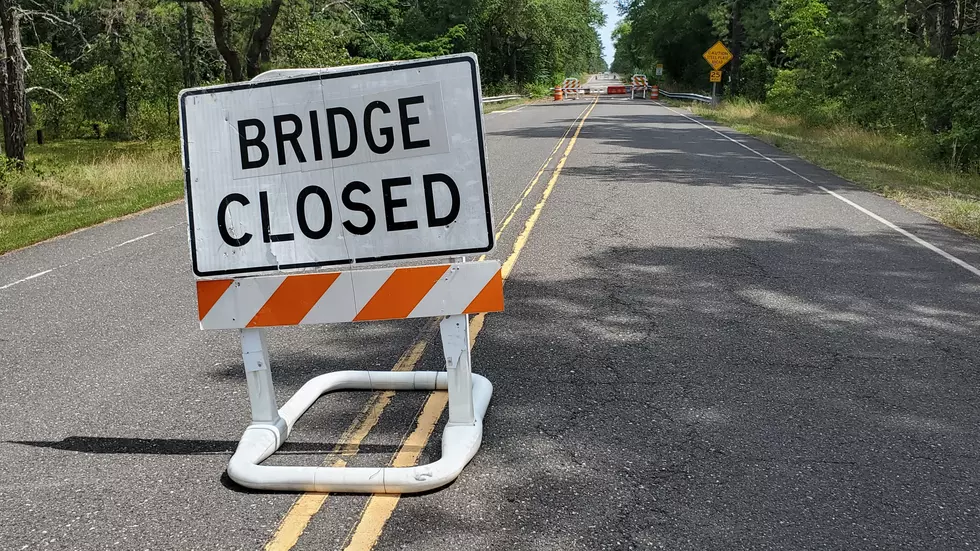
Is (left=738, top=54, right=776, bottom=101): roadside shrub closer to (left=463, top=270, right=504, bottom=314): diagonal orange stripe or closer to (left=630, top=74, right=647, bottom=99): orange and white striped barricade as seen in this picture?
(left=630, top=74, right=647, bottom=99): orange and white striped barricade

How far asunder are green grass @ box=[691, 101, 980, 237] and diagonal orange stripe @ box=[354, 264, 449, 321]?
9.08 meters

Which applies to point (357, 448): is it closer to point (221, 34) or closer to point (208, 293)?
point (208, 293)

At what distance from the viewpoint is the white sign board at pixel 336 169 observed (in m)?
3.97

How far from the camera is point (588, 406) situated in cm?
475

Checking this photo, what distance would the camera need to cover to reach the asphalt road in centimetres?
352

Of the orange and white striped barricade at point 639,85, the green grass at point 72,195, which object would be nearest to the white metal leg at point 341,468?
the green grass at point 72,195

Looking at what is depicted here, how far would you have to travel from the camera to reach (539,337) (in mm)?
6094

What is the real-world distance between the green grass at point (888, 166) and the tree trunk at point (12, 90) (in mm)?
17058

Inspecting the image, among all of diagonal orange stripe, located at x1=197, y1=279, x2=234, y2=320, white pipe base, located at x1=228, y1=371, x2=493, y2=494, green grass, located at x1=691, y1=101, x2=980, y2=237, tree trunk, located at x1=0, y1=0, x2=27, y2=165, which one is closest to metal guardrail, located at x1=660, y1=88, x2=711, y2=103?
green grass, located at x1=691, y1=101, x2=980, y2=237

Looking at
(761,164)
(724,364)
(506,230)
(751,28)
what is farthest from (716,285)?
(751,28)

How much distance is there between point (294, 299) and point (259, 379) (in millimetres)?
493

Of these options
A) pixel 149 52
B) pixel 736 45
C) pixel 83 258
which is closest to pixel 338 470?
pixel 83 258

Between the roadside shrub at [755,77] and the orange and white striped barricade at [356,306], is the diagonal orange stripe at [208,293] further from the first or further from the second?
the roadside shrub at [755,77]

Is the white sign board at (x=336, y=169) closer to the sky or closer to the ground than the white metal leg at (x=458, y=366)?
closer to the sky
